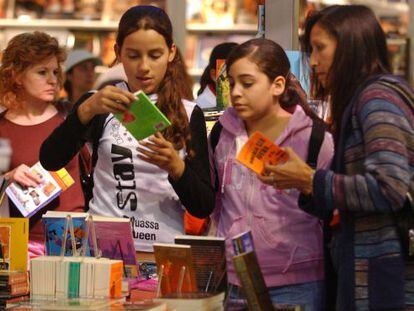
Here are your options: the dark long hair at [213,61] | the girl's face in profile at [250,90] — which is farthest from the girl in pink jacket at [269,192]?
the dark long hair at [213,61]

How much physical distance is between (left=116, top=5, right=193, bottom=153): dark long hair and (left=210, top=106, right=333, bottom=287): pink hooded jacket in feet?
0.73

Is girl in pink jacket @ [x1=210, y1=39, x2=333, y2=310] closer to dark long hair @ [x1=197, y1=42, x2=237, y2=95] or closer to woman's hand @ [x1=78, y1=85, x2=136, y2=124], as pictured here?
woman's hand @ [x1=78, y1=85, x2=136, y2=124]

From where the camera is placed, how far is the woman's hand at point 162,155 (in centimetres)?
297

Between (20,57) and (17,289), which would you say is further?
(20,57)

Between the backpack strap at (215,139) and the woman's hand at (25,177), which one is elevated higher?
the backpack strap at (215,139)

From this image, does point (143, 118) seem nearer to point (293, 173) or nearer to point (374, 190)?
point (293, 173)

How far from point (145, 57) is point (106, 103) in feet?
0.98

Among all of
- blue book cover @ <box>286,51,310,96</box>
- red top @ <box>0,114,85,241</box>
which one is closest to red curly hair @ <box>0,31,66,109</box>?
red top @ <box>0,114,85,241</box>

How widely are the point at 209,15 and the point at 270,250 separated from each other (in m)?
6.38

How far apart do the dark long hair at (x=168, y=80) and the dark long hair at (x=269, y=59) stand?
0.81 ft

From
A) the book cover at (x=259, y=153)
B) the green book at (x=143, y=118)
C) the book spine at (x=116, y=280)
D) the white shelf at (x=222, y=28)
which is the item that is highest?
the white shelf at (x=222, y=28)

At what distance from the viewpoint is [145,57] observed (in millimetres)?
3223

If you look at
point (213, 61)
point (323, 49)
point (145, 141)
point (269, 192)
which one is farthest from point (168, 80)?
point (213, 61)

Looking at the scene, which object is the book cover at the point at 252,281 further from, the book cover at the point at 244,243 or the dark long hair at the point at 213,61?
the dark long hair at the point at 213,61
